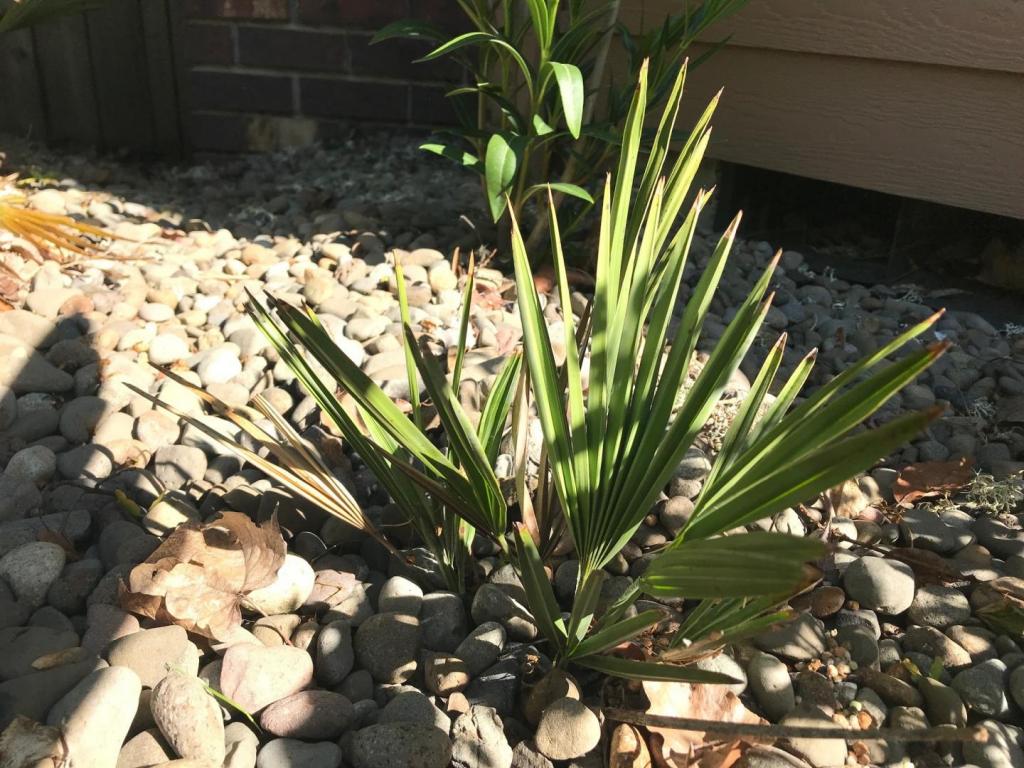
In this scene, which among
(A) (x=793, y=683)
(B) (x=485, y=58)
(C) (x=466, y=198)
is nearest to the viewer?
(A) (x=793, y=683)

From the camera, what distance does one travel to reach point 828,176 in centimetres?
253

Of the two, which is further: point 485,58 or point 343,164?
point 343,164

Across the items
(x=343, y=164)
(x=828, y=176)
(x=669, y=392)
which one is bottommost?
(x=343, y=164)

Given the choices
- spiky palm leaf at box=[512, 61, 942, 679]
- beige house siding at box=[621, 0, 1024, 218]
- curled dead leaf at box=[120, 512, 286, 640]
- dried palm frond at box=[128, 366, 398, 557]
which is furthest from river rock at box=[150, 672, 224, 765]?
beige house siding at box=[621, 0, 1024, 218]

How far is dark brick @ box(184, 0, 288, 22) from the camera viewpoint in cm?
307

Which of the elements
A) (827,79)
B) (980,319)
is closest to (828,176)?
(827,79)

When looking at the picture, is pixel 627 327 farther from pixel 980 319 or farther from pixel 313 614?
pixel 980 319

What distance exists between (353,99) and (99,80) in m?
0.92

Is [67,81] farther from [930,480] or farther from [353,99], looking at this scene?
[930,480]

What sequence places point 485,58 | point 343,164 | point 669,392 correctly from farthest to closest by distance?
point 343,164
point 485,58
point 669,392

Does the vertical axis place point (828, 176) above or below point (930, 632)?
above

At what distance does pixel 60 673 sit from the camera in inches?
40.7

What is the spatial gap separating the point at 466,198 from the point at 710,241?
726 mm

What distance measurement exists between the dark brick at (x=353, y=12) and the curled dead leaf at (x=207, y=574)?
7.92 feet
